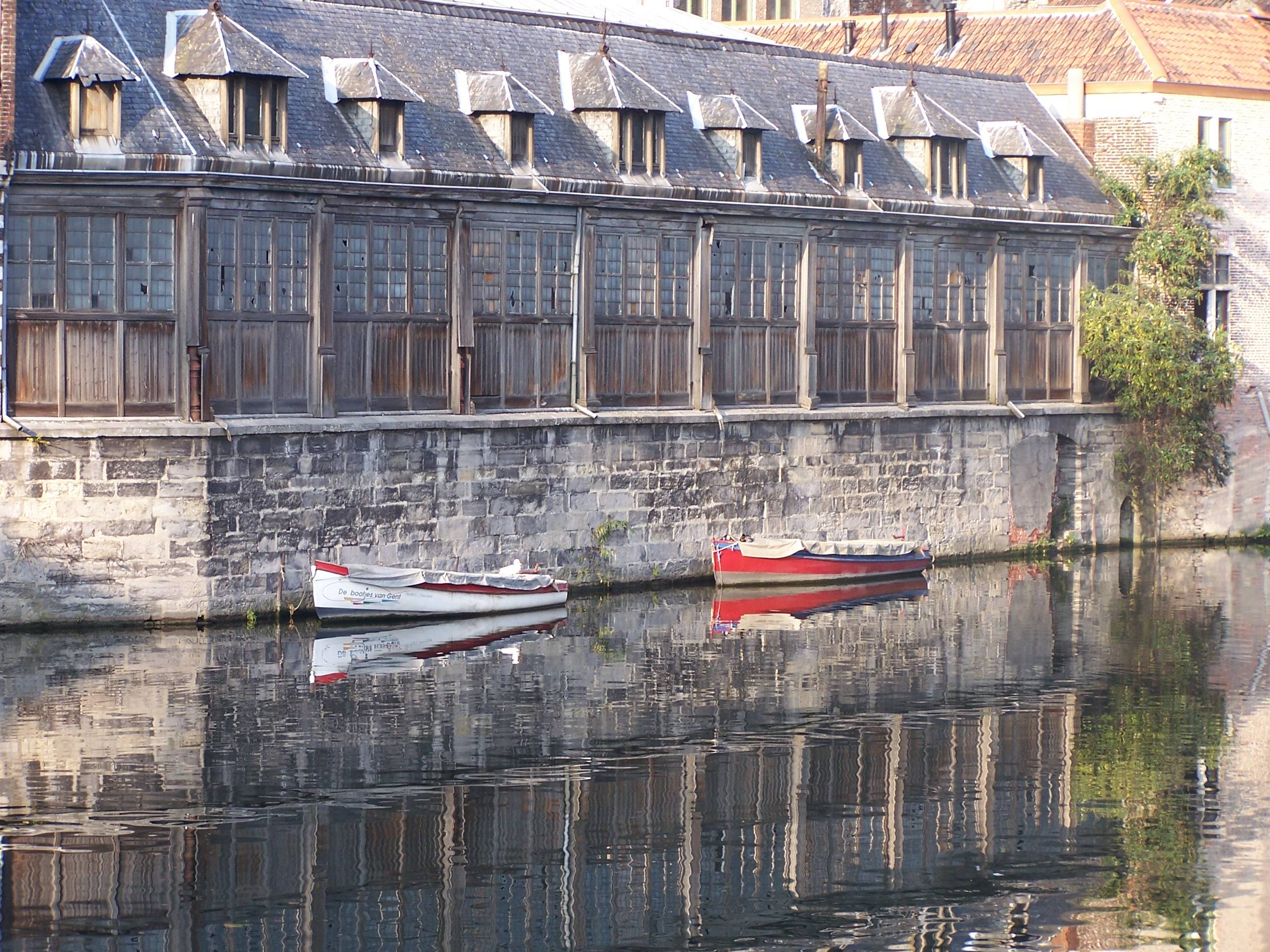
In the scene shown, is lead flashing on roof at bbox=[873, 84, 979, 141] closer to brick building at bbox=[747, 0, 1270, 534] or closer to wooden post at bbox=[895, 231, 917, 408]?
wooden post at bbox=[895, 231, 917, 408]

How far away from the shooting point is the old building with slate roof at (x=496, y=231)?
2806 cm

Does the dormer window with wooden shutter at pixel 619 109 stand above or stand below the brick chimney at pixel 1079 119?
below

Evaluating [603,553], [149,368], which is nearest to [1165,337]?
[603,553]

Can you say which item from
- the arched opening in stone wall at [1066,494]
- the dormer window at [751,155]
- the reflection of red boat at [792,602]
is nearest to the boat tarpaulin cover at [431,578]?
the reflection of red boat at [792,602]

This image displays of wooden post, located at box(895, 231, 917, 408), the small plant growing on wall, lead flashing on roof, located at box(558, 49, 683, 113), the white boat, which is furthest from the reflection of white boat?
wooden post, located at box(895, 231, 917, 408)

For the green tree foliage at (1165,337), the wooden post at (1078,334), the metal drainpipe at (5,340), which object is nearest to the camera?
the metal drainpipe at (5,340)

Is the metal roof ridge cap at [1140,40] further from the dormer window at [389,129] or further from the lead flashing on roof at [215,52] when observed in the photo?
the lead flashing on roof at [215,52]

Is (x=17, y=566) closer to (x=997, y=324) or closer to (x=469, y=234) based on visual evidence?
(x=469, y=234)

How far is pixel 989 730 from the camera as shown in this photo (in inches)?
890

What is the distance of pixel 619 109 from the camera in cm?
3331

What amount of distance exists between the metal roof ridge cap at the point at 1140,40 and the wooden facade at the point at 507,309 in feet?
11.3

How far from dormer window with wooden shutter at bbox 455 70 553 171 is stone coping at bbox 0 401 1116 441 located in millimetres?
3582

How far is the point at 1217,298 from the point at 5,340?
23862mm

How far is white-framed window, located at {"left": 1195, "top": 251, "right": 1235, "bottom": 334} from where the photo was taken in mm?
42594
